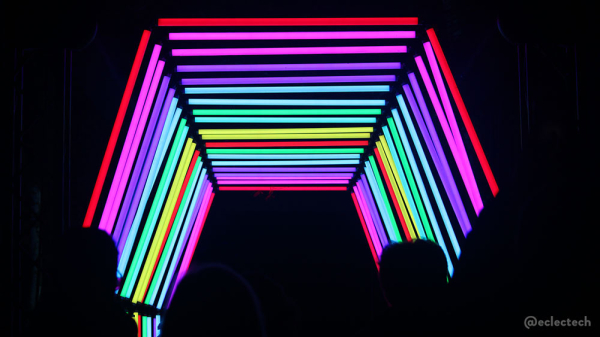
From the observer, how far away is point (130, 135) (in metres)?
5.42

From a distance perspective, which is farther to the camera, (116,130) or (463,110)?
(463,110)

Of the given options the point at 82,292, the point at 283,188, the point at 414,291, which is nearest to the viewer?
the point at 414,291

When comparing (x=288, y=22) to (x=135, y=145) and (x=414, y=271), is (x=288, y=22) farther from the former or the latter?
(x=414, y=271)

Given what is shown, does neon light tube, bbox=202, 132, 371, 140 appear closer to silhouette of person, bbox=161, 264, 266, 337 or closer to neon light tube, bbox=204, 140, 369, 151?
neon light tube, bbox=204, 140, 369, 151

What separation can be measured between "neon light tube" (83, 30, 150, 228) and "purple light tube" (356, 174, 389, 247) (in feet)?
18.9

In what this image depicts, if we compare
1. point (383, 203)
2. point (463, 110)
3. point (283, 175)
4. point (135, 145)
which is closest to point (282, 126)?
point (383, 203)

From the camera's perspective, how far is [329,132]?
8.65m

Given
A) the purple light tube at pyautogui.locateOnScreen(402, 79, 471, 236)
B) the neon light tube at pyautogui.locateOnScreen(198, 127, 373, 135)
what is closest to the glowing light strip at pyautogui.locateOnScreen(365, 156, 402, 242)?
the neon light tube at pyautogui.locateOnScreen(198, 127, 373, 135)

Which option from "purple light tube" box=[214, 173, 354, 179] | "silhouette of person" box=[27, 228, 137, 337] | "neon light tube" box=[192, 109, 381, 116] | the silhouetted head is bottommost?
the silhouetted head

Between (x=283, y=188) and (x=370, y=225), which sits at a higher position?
(x=283, y=188)

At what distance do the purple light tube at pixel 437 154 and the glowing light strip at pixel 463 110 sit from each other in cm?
70

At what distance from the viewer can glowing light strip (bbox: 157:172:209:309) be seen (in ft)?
29.1

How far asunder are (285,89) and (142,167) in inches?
79.6

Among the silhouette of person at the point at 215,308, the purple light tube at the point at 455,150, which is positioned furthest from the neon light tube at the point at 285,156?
the silhouette of person at the point at 215,308
